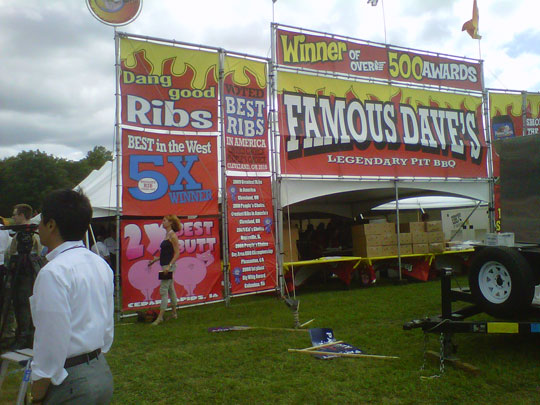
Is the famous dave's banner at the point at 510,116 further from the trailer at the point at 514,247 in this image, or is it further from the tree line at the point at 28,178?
the tree line at the point at 28,178

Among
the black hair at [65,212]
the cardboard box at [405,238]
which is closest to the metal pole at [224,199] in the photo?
the cardboard box at [405,238]

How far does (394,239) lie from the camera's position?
40.9 feet

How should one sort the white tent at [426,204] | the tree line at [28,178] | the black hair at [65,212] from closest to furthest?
the black hair at [65,212], the white tent at [426,204], the tree line at [28,178]

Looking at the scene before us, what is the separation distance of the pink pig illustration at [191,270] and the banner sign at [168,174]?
878mm

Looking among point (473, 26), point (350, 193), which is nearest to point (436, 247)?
point (350, 193)

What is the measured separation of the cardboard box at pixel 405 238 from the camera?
41.1 feet

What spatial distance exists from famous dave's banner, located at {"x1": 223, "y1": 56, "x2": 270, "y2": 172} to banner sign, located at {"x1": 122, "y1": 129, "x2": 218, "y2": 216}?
0.56m

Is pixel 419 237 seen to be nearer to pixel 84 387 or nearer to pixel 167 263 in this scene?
pixel 167 263

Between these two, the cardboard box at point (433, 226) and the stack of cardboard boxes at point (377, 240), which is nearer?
the stack of cardboard boxes at point (377, 240)

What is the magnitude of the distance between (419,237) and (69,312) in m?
11.9

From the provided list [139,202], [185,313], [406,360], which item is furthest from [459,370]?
[139,202]

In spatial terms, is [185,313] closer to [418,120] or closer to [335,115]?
[335,115]

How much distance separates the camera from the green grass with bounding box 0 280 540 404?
454cm

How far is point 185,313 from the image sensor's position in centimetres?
912
